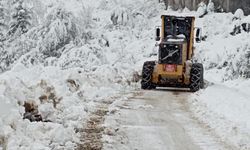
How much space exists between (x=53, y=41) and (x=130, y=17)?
675 inches

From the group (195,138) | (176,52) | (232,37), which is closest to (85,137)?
(195,138)

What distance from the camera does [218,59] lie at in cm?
2892

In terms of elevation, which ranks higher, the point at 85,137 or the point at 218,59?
the point at 85,137

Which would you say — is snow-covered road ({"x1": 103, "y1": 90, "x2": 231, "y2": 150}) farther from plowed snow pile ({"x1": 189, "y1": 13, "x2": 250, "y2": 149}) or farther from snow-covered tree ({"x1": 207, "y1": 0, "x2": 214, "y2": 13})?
snow-covered tree ({"x1": 207, "y1": 0, "x2": 214, "y2": 13})

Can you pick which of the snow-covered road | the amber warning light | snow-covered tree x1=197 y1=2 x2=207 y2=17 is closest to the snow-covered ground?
the snow-covered road

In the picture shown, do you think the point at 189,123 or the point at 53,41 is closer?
the point at 189,123

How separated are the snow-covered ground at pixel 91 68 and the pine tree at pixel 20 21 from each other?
82cm

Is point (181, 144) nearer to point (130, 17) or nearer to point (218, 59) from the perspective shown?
point (218, 59)

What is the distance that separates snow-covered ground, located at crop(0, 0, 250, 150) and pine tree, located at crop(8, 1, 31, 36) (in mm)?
821

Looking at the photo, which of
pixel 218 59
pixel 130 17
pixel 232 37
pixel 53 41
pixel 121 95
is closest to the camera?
pixel 121 95

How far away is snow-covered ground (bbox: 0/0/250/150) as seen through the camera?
304 inches

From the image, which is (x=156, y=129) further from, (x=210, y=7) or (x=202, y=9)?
(x=202, y=9)

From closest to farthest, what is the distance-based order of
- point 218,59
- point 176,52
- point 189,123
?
point 189,123 → point 176,52 → point 218,59

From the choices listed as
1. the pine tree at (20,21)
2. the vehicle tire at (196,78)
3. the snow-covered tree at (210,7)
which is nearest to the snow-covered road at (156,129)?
the vehicle tire at (196,78)
